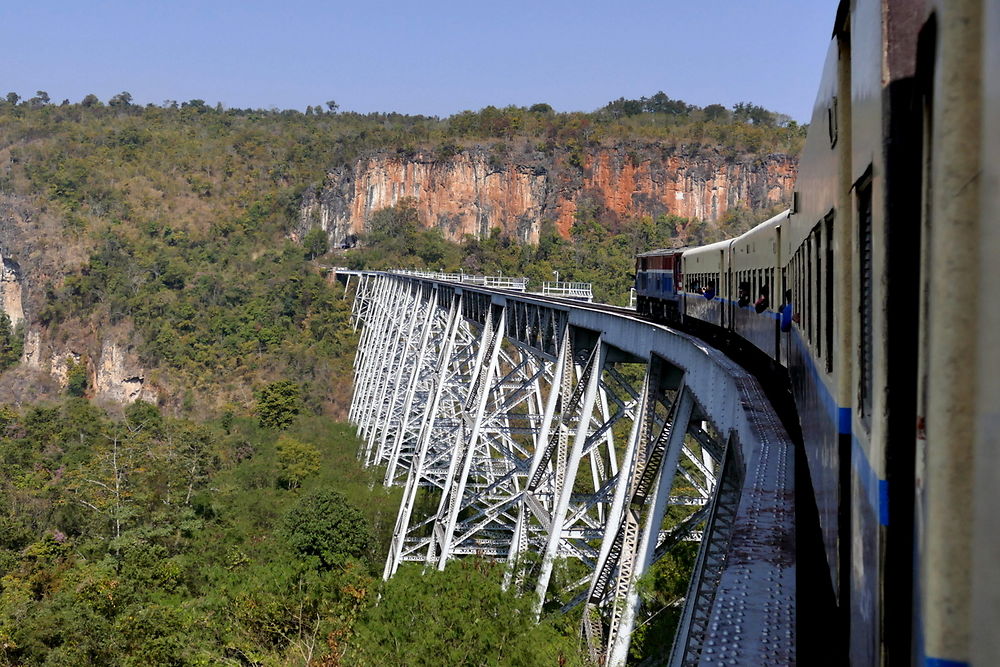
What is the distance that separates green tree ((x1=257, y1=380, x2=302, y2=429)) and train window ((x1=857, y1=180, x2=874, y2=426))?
62731mm

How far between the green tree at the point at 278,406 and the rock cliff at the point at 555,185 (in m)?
39.5

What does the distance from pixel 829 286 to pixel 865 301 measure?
165cm

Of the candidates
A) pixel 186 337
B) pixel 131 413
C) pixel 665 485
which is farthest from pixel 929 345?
pixel 186 337

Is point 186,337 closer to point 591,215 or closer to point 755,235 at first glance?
point 591,215

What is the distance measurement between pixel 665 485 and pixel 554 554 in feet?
15.2

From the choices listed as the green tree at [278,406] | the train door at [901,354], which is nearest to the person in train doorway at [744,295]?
the train door at [901,354]

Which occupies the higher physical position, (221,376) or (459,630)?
(459,630)

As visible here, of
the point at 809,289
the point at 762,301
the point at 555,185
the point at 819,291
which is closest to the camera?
the point at 819,291

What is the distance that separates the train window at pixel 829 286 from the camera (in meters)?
4.40

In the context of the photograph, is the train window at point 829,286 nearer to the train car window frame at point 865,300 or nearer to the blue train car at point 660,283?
the train car window frame at point 865,300

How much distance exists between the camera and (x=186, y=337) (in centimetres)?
8744

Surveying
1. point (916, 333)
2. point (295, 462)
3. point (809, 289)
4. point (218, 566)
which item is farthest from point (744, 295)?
point (295, 462)

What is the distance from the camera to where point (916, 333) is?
2250mm

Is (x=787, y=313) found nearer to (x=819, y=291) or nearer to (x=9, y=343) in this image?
(x=819, y=291)
